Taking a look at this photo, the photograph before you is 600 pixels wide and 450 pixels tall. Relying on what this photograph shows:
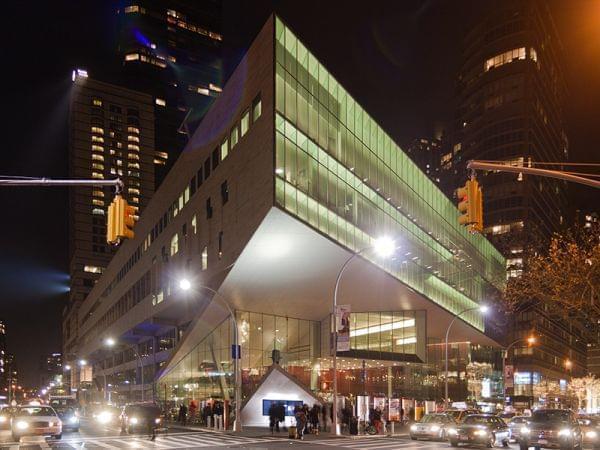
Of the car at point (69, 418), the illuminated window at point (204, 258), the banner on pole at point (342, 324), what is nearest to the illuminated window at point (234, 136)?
the illuminated window at point (204, 258)

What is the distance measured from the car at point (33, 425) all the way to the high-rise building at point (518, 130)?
104250 mm

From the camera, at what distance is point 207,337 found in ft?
171

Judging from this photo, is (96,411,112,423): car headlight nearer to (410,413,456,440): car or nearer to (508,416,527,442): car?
(410,413,456,440): car

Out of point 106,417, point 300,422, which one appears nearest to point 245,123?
point 300,422

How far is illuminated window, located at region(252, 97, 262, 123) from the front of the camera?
129 ft

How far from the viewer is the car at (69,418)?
3762 cm

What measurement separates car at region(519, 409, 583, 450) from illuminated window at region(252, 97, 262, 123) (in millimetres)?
22518

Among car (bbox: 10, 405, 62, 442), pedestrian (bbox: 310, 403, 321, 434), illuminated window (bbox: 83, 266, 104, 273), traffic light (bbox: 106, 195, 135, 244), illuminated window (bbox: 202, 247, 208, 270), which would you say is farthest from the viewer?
illuminated window (bbox: 83, 266, 104, 273)

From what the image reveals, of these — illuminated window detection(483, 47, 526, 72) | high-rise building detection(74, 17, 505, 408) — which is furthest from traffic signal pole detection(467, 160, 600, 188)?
illuminated window detection(483, 47, 526, 72)

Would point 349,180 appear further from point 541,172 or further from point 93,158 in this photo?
point 93,158

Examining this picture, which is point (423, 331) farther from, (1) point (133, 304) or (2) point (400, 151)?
(1) point (133, 304)

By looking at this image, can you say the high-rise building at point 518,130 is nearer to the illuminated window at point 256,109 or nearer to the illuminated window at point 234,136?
the illuminated window at point 234,136

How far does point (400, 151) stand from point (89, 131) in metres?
160

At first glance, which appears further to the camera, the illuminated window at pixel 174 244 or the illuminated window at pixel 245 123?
the illuminated window at pixel 174 244
